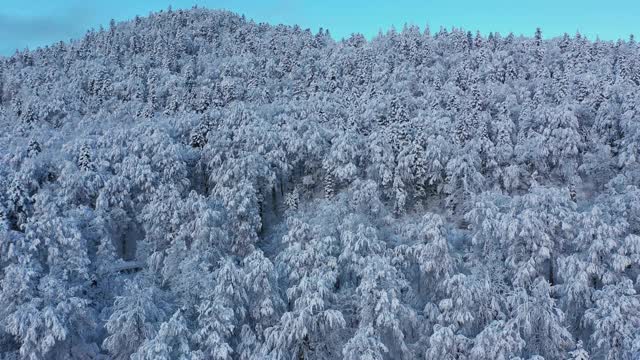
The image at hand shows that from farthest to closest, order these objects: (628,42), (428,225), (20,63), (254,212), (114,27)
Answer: (114,27) → (20,63) → (628,42) → (254,212) → (428,225)

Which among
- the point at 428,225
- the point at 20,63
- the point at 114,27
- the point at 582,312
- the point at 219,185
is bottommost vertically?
the point at 582,312

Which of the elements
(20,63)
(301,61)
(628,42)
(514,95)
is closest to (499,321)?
(514,95)

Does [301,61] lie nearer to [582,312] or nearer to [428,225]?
[428,225]

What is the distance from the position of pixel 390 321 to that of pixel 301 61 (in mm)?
54305

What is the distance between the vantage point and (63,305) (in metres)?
27.5

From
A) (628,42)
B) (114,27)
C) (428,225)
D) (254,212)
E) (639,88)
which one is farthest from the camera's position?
(114,27)

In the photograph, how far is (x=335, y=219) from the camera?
35469mm

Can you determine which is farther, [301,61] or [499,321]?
[301,61]

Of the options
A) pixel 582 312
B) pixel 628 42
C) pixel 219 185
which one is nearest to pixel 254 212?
pixel 219 185

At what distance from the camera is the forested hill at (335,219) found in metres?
27.9

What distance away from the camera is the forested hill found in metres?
27.9

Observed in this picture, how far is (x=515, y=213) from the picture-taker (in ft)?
111

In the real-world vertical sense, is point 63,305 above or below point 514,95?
below

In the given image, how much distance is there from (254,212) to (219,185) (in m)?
3.79
